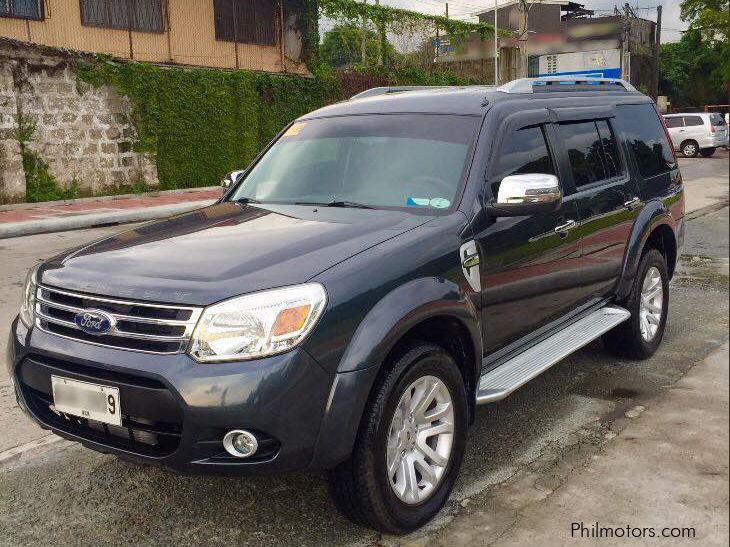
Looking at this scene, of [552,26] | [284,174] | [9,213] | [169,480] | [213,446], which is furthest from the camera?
[552,26]

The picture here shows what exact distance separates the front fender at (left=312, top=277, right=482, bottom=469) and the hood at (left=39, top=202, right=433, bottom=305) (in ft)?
0.83

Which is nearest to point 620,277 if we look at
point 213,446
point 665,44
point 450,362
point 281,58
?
point 450,362

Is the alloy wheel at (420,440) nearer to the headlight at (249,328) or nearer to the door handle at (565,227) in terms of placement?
the headlight at (249,328)

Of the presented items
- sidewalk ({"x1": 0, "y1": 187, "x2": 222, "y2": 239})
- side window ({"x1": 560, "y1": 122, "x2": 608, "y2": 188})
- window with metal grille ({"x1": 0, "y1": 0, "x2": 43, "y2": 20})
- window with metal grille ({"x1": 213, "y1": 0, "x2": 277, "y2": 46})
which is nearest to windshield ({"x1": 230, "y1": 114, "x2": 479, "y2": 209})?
side window ({"x1": 560, "y1": 122, "x2": 608, "y2": 188})

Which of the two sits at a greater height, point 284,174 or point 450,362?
point 284,174

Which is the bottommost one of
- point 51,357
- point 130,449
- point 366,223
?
point 130,449

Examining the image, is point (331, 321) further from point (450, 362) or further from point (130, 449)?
point (130, 449)

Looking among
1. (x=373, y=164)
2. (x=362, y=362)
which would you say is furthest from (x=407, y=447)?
(x=373, y=164)

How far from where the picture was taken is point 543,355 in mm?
3914

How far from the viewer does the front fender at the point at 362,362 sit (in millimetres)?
2660

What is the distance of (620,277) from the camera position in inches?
189

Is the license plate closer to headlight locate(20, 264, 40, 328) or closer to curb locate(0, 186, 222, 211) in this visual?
headlight locate(20, 264, 40, 328)

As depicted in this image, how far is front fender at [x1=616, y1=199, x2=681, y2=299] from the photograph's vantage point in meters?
4.83

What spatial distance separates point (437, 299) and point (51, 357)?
1.49m
